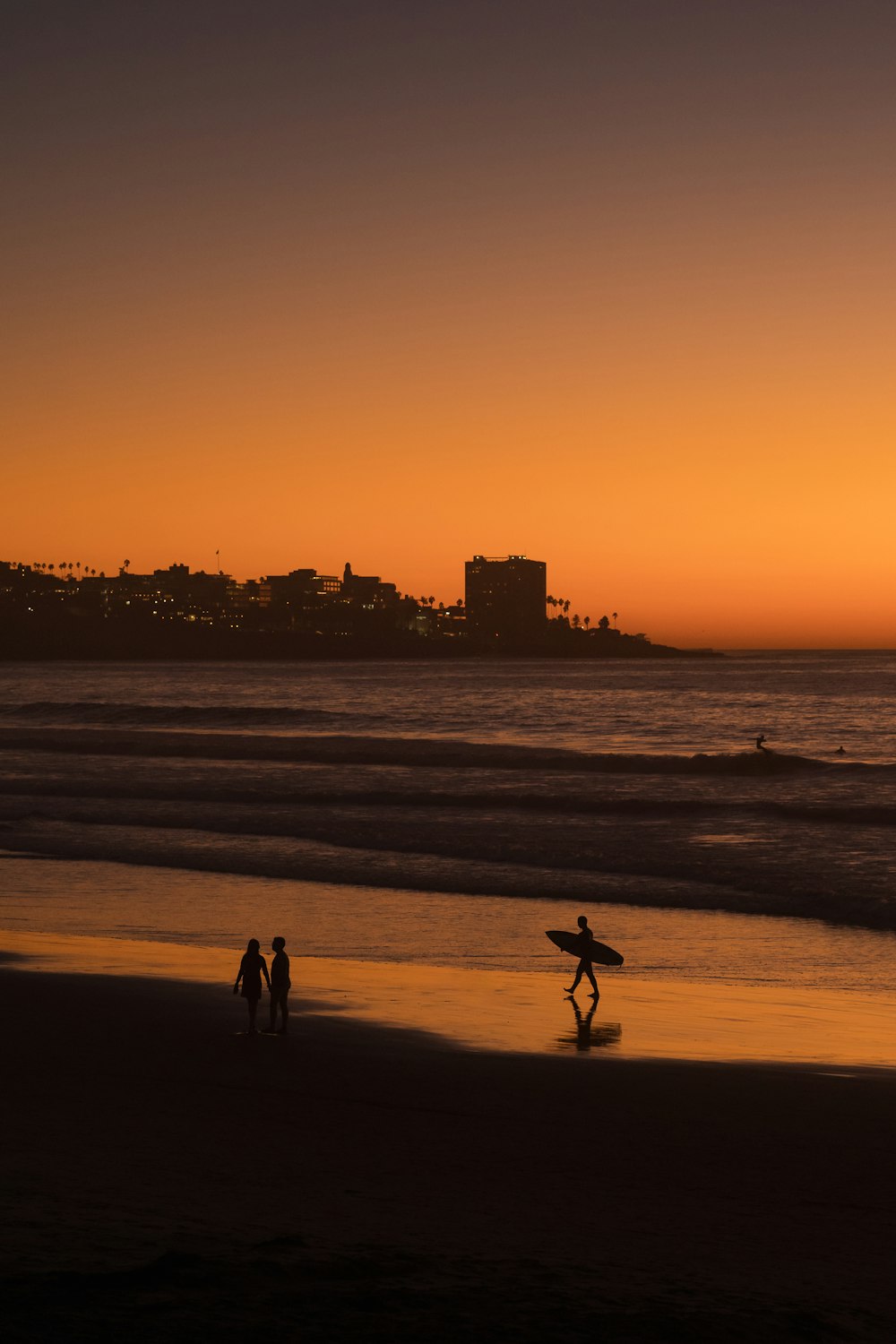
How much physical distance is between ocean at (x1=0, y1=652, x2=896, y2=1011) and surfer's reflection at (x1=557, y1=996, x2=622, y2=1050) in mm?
3024

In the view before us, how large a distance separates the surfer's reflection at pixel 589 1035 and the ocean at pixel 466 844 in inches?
119

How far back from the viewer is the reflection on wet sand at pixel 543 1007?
13.2 meters

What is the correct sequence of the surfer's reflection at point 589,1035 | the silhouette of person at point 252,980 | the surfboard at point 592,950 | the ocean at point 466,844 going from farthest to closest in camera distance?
the ocean at point 466,844 → the surfboard at point 592,950 → the silhouette of person at point 252,980 → the surfer's reflection at point 589,1035

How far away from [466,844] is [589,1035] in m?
17.9

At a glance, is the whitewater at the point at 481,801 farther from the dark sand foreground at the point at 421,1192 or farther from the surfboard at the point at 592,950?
the dark sand foreground at the point at 421,1192

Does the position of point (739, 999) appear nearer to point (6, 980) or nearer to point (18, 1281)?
point (6, 980)


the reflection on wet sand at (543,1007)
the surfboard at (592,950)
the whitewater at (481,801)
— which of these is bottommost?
the whitewater at (481,801)

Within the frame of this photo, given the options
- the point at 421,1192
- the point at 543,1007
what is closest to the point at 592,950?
the point at 543,1007

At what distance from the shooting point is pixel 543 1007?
1537cm

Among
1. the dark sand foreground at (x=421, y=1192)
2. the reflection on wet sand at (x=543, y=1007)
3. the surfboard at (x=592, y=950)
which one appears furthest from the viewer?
the surfboard at (x=592, y=950)

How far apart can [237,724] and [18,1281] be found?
80.4m

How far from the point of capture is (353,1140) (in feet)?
32.1

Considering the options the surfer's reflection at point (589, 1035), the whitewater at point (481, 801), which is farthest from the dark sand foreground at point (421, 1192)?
the whitewater at point (481, 801)

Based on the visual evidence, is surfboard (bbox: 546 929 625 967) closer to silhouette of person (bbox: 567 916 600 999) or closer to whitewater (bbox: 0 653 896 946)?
silhouette of person (bbox: 567 916 600 999)
